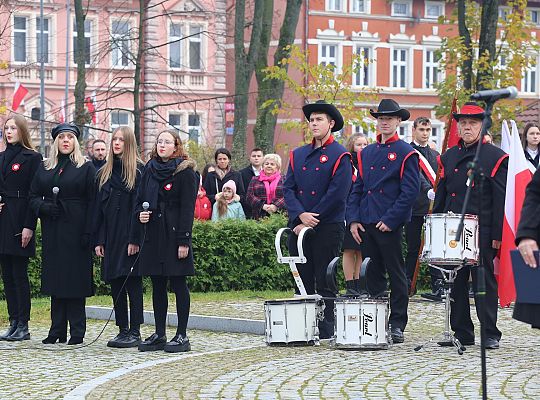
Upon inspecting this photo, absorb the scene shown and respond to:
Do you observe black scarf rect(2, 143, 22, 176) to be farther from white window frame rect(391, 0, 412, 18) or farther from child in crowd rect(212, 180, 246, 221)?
white window frame rect(391, 0, 412, 18)

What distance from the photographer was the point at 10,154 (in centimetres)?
1439

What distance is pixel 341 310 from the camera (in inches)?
508

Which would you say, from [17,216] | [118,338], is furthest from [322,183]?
[17,216]

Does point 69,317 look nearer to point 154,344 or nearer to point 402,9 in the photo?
point 154,344

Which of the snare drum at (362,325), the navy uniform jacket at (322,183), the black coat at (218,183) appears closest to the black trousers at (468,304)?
the snare drum at (362,325)

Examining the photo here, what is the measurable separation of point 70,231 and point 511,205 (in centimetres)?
427

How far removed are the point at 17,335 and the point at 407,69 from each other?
5693 cm

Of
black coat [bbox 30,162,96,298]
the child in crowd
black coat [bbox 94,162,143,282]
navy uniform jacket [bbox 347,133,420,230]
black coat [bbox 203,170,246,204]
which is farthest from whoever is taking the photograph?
black coat [bbox 203,170,246,204]

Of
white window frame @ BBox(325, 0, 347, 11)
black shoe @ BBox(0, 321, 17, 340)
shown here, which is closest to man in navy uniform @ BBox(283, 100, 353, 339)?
black shoe @ BBox(0, 321, 17, 340)

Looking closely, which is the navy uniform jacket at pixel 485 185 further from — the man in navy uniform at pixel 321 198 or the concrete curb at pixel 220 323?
the concrete curb at pixel 220 323

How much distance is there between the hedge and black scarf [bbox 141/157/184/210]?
610 centimetres

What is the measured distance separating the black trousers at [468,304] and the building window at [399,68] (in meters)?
56.9

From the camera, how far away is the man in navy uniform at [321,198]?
536 inches

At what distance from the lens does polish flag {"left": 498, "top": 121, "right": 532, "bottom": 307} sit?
41.7 ft
